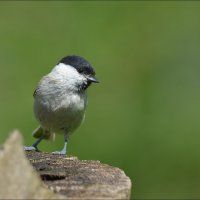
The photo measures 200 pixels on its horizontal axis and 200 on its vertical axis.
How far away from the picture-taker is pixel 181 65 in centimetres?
733

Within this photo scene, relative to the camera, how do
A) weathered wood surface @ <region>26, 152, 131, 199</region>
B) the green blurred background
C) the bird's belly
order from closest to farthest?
weathered wood surface @ <region>26, 152, 131, 199</region>, the bird's belly, the green blurred background

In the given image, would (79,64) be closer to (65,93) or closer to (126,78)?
(65,93)

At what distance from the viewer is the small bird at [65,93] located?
15.0ft

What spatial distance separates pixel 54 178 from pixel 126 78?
4.31m

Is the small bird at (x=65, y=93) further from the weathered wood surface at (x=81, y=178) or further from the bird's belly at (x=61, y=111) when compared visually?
the weathered wood surface at (x=81, y=178)

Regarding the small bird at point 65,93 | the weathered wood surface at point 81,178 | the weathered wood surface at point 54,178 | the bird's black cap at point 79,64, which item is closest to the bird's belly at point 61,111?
the small bird at point 65,93

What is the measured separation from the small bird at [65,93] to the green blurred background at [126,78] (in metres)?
1.28

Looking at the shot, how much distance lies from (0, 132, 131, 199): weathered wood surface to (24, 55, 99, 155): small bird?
3.94 ft

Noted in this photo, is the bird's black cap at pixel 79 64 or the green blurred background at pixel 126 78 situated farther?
the green blurred background at pixel 126 78

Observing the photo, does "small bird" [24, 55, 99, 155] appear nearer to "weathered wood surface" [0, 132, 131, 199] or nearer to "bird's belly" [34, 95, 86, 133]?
"bird's belly" [34, 95, 86, 133]

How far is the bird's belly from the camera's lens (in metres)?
4.57

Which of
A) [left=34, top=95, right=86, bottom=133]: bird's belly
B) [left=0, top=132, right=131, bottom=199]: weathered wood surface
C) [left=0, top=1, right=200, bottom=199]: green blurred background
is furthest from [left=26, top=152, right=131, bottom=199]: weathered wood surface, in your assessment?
[left=0, top=1, right=200, bottom=199]: green blurred background

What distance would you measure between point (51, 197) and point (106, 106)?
4278mm

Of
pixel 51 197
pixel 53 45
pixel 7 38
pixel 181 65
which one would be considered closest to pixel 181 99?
pixel 181 65
